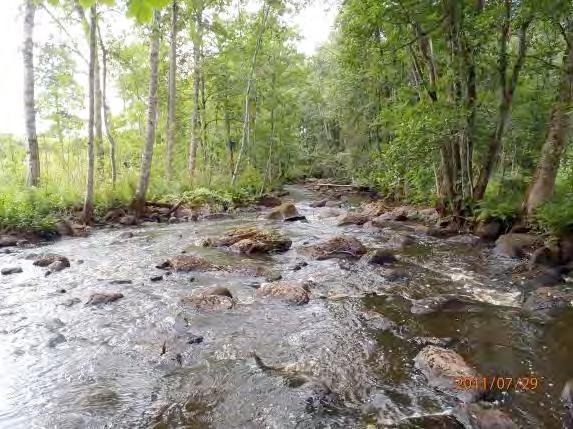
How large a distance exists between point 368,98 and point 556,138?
1400 cm

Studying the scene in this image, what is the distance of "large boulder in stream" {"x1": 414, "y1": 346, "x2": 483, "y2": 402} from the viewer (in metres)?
3.32

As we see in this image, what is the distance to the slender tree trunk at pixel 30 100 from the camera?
491 inches

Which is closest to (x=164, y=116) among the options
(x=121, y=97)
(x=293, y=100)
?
(x=121, y=97)

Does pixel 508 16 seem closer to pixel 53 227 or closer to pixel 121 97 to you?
pixel 53 227

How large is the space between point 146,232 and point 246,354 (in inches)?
316

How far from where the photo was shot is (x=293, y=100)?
79.5 feet

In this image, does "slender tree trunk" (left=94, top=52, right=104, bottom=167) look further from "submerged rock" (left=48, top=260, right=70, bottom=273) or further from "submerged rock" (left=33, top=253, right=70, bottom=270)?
"submerged rock" (left=48, top=260, right=70, bottom=273)

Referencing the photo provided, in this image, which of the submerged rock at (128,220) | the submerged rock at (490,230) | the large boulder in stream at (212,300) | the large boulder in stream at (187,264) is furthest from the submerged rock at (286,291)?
the submerged rock at (128,220)
